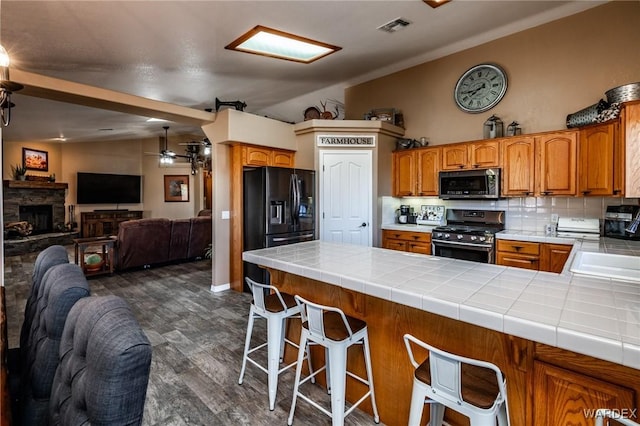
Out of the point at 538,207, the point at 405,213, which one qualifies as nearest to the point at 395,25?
the point at 405,213

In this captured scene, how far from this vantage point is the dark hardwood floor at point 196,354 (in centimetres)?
200

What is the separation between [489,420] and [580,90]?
3936 millimetres

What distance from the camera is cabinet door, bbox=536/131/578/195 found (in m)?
3.34

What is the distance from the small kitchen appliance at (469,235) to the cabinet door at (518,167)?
1.45 feet

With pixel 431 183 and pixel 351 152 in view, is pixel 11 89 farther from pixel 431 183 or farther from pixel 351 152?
pixel 431 183

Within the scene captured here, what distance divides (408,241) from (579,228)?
1.88m

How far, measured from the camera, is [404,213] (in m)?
4.99

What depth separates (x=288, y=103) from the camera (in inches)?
251

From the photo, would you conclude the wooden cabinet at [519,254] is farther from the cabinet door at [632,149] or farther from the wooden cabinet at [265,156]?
the wooden cabinet at [265,156]

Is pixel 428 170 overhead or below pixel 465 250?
overhead

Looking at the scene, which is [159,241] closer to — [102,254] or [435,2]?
[102,254]

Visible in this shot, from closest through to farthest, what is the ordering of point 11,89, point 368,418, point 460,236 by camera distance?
point 11,89 < point 368,418 < point 460,236

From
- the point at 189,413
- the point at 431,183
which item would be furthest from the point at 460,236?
the point at 189,413

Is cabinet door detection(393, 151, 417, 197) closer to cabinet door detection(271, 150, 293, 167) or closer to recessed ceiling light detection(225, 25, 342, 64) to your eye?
cabinet door detection(271, 150, 293, 167)
